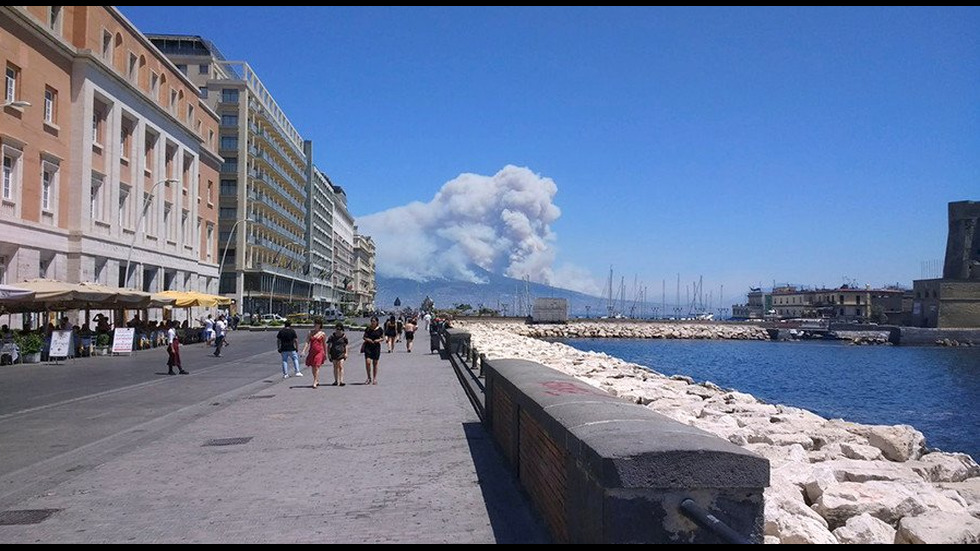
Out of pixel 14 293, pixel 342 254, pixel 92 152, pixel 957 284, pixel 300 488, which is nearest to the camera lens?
pixel 300 488

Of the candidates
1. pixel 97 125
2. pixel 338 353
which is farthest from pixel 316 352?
pixel 97 125

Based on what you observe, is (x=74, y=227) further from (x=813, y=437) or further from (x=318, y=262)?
(x=318, y=262)

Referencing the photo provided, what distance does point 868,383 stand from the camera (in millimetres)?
41312

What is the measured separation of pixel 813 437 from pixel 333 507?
9.17 meters

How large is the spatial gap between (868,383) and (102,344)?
36856mm

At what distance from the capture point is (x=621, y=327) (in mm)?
111062

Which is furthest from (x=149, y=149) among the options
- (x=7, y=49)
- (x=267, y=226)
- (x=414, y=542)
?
(x=414, y=542)

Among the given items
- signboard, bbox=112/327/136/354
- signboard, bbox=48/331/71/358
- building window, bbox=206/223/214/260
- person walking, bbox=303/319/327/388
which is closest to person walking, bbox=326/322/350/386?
person walking, bbox=303/319/327/388

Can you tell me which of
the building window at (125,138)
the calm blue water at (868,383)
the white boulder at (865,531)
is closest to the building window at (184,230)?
the building window at (125,138)

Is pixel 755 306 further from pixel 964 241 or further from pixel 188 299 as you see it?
pixel 188 299

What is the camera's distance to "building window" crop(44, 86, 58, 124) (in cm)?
3538

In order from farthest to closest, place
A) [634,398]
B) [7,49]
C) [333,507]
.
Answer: [7,49]
[634,398]
[333,507]

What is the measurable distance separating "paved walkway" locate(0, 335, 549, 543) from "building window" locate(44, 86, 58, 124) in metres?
28.1

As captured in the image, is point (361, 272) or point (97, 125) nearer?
point (97, 125)
